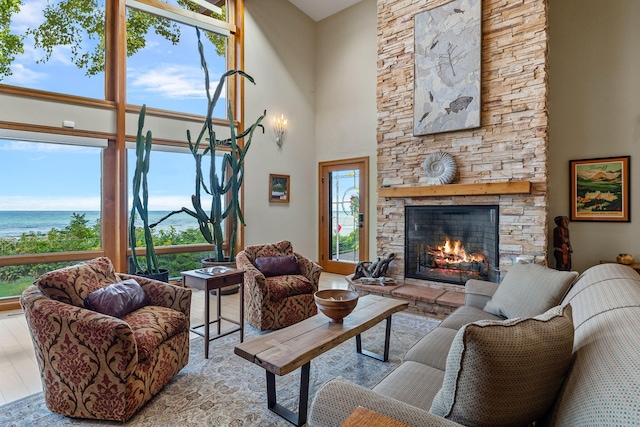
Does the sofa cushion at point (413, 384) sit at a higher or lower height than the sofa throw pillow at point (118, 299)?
lower

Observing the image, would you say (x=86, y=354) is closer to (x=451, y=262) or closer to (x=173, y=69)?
(x=451, y=262)

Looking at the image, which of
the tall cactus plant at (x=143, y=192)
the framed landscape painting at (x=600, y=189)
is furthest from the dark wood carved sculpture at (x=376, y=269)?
the tall cactus plant at (x=143, y=192)

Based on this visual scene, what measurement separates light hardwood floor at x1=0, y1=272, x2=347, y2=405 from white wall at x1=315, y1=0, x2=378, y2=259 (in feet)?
9.82

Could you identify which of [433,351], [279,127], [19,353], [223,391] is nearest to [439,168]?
[433,351]

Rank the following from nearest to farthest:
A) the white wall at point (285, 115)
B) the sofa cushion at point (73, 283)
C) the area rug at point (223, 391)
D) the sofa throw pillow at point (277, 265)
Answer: the area rug at point (223, 391)
the sofa cushion at point (73, 283)
the sofa throw pillow at point (277, 265)
the white wall at point (285, 115)

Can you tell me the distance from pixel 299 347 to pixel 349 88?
17.6 feet

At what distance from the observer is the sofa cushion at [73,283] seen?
2.10 meters

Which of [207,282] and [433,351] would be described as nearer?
[433,351]

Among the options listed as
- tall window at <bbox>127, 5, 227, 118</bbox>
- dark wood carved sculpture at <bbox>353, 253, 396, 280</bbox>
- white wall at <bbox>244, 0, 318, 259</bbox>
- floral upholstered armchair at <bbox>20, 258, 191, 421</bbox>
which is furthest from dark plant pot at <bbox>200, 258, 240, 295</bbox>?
floral upholstered armchair at <bbox>20, 258, 191, 421</bbox>

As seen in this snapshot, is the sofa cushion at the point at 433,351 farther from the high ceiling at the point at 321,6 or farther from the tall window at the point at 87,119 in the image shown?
the high ceiling at the point at 321,6

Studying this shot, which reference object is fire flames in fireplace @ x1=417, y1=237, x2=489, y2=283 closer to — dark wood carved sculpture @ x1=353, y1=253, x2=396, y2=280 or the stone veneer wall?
the stone veneer wall

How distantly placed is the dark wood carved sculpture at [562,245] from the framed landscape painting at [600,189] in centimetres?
41

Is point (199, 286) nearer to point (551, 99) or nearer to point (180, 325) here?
point (180, 325)

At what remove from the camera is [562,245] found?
383cm
